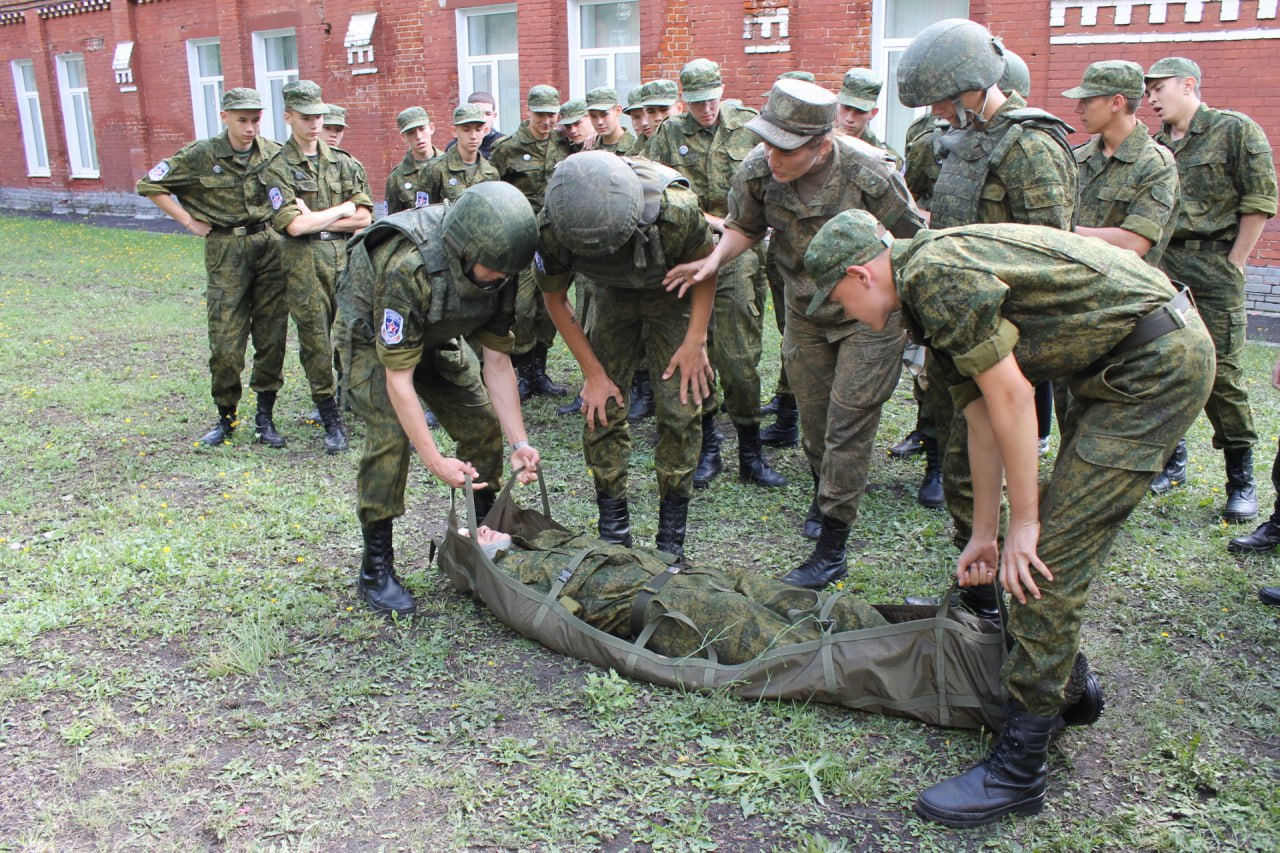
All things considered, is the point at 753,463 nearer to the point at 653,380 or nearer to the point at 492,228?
the point at 653,380

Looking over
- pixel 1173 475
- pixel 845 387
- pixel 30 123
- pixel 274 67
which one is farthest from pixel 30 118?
pixel 1173 475

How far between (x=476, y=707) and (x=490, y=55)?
521 inches

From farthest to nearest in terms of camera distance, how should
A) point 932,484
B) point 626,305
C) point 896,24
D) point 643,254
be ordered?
point 896,24
point 932,484
point 626,305
point 643,254

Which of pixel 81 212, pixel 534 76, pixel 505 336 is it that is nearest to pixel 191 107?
pixel 81 212

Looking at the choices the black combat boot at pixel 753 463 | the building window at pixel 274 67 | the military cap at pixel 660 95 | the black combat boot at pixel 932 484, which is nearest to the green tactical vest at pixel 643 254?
the black combat boot at pixel 753 463

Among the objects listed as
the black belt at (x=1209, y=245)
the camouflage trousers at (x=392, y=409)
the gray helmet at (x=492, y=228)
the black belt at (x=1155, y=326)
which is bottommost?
the camouflage trousers at (x=392, y=409)

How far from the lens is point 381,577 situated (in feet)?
13.1

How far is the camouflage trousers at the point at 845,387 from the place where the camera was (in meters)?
3.92

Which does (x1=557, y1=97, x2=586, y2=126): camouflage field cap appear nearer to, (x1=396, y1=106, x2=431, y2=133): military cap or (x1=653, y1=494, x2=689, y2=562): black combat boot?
(x1=396, y1=106, x2=431, y2=133): military cap

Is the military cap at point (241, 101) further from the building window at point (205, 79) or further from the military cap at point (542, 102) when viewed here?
the building window at point (205, 79)

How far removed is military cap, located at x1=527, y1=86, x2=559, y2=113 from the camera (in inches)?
293

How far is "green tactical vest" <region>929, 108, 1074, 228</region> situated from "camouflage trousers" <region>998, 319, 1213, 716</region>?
1398 millimetres

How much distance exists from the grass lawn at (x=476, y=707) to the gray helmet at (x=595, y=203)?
1.50 meters

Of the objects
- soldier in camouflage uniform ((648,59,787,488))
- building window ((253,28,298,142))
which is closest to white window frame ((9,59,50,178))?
building window ((253,28,298,142))
